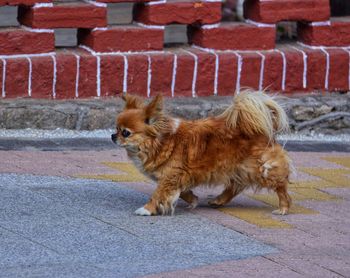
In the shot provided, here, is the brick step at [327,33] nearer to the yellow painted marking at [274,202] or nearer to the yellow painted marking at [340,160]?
the yellow painted marking at [340,160]

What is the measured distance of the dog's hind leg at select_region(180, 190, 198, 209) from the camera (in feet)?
27.1

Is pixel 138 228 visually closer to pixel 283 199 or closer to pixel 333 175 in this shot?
pixel 283 199

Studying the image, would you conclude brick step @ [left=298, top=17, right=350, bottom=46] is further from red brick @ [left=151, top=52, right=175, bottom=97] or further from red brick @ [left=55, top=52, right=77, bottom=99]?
red brick @ [left=55, top=52, right=77, bottom=99]

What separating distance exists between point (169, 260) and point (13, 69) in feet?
12.2

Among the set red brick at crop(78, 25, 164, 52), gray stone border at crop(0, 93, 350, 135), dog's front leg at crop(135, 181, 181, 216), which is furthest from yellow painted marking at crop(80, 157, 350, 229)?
red brick at crop(78, 25, 164, 52)

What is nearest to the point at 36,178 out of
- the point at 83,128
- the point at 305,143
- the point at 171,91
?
the point at 83,128

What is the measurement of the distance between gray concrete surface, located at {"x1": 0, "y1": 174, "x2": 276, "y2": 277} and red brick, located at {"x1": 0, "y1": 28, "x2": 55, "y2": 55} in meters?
1.83

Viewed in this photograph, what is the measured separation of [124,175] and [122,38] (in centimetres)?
183

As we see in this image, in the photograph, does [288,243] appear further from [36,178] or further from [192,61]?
[192,61]

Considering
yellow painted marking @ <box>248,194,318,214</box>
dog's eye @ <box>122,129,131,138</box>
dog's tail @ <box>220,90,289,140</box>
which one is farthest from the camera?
yellow painted marking @ <box>248,194,318,214</box>

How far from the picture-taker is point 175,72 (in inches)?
422

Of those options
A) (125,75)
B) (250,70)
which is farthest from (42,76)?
(250,70)

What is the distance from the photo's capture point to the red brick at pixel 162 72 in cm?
1060

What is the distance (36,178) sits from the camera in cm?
868
